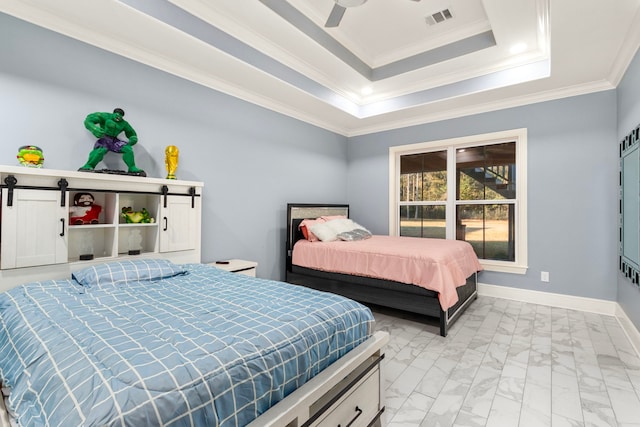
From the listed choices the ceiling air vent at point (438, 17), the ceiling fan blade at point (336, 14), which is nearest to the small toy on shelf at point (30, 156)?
the ceiling fan blade at point (336, 14)

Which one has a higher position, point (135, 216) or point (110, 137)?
point (110, 137)

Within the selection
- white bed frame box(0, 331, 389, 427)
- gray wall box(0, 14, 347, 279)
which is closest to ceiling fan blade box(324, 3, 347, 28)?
gray wall box(0, 14, 347, 279)

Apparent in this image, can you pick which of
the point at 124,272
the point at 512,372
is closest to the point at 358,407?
the point at 512,372

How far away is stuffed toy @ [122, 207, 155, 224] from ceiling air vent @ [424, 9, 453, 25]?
11.0ft

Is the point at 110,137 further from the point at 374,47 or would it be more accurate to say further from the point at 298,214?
the point at 374,47

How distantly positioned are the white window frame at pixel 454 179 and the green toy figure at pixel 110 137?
11.7ft

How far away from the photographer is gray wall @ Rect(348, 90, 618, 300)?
10.8ft

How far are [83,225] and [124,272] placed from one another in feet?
1.87

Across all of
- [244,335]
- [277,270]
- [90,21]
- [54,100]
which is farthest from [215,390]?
[277,270]

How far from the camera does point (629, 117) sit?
2781mm

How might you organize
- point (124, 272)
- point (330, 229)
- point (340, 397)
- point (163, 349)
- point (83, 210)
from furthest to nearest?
point (330, 229) < point (83, 210) < point (124, 272) < point (340, 397) < point (163, 349)

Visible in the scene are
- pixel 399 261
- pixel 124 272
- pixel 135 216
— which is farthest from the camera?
pixel 399 261

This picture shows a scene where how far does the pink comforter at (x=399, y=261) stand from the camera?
2.75 metres

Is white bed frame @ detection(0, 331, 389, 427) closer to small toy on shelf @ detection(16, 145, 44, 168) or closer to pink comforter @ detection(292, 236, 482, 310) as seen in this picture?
pink comforter @ detection(292, 236, 482, 310)
